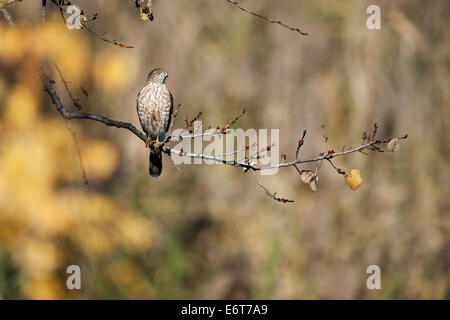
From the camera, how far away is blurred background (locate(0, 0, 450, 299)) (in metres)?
5.94

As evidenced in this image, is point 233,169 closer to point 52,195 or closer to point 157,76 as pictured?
point 52,195

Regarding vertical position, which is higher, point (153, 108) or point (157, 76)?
point (157, 76)

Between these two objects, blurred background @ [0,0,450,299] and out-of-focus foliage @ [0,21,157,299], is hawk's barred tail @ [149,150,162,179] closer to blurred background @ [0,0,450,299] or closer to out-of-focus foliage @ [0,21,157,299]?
blurred background @ [0,0,450,299]

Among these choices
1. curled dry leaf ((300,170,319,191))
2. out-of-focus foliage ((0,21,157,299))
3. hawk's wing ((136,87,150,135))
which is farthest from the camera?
out-of-focus foliage ((0,21,157,299))

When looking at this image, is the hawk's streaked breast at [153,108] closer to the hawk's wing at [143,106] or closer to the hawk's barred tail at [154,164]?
the hawk's wing at [143,106]

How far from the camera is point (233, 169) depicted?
283 inches

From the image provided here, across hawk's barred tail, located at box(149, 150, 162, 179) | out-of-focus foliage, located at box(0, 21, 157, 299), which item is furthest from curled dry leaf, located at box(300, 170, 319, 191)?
out-of-focus foliage, located at box(0, 21, 157, 299)

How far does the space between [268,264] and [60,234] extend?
2.09m

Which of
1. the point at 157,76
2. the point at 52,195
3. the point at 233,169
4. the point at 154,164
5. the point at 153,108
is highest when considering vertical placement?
the point at 157,76

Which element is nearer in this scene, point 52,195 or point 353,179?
point 353,179

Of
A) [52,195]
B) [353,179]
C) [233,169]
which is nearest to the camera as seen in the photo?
[353,179]

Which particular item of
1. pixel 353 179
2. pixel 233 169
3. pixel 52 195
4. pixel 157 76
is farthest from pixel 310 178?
pixel 233 169

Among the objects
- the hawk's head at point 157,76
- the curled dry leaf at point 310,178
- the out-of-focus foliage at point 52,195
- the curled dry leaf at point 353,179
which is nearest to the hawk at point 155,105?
the hawk's head at point 157,76

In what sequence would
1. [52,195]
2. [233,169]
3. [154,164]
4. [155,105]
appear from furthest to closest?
1. [233,169]
2. [52,195]
3. [155,105]
4. [154,164]
